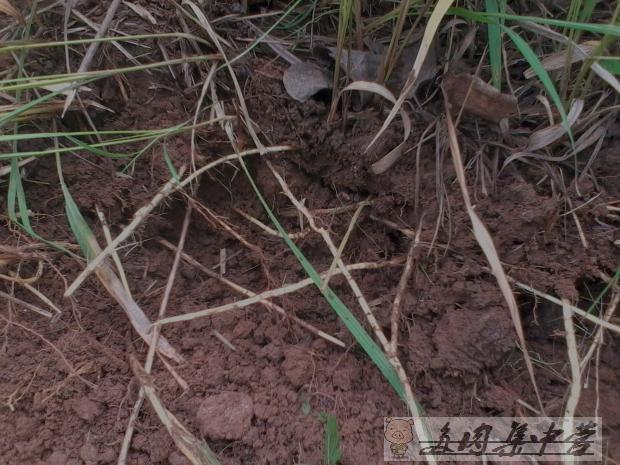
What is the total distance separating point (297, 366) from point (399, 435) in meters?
0.25

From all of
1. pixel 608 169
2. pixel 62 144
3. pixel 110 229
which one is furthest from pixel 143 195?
pixel 608 169

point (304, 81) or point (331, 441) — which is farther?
point (304, 81)

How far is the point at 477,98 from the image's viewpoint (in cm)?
101

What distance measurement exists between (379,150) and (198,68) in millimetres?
510

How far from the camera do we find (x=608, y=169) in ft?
3.39

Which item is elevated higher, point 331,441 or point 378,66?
point 378,66

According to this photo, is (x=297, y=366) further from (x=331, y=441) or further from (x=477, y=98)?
(x=477, y=98)

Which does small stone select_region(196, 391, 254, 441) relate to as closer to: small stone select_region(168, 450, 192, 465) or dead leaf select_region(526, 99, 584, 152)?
small stone select_region(168, 450, 192, 465)

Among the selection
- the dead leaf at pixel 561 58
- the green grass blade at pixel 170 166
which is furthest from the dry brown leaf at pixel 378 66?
the green grass blade at pixel 170 166

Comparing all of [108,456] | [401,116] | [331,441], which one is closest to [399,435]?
[331,441]

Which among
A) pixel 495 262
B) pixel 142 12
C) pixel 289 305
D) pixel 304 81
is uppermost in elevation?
pixel 142 12

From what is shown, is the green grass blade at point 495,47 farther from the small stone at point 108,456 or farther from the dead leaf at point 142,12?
the small stone at point 108,456

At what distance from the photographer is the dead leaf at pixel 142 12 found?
117 cm

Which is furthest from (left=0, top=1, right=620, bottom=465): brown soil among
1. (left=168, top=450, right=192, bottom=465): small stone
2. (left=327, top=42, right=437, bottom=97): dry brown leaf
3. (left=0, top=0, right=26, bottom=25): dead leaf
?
(left=0, top=0, right=26, bottom=25): dead leaf
